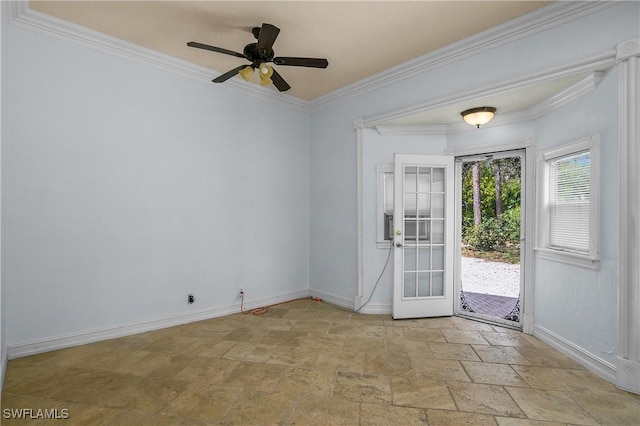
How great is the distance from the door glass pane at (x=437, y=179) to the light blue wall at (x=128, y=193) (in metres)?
2.20

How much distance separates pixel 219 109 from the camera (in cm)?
418

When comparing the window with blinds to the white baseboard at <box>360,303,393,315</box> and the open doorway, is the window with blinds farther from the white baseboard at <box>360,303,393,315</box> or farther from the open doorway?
the open doorway

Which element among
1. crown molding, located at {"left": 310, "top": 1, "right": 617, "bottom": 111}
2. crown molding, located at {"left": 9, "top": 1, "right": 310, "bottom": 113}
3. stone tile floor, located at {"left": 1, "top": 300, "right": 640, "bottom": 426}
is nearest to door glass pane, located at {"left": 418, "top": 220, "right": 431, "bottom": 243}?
stone tile floor, located at {"left": 1, "top": 300, "right": 640, "bottom": 426}

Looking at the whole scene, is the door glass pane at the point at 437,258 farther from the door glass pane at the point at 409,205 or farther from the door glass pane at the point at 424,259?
the door glass pane at the point at 409,205

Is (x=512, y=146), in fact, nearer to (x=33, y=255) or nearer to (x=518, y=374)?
(x=518, y=374)

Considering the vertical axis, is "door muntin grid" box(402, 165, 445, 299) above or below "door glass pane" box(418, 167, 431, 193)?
below

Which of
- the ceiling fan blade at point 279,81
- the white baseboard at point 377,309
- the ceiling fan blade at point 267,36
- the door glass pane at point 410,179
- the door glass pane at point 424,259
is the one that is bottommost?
the white baseboard at point 377,309

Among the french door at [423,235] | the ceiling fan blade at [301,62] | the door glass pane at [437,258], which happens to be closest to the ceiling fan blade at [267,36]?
the ceiling fan blade at [301,62]

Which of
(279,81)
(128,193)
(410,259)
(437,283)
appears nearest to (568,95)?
(410,259)

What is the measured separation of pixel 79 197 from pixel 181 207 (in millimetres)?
1001

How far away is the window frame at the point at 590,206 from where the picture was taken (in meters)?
2.74

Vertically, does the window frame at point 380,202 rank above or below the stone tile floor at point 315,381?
above

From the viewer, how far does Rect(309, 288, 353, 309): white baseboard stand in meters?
4.57

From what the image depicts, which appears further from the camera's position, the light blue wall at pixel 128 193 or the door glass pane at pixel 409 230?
the door glass pane at pixel 409 230
